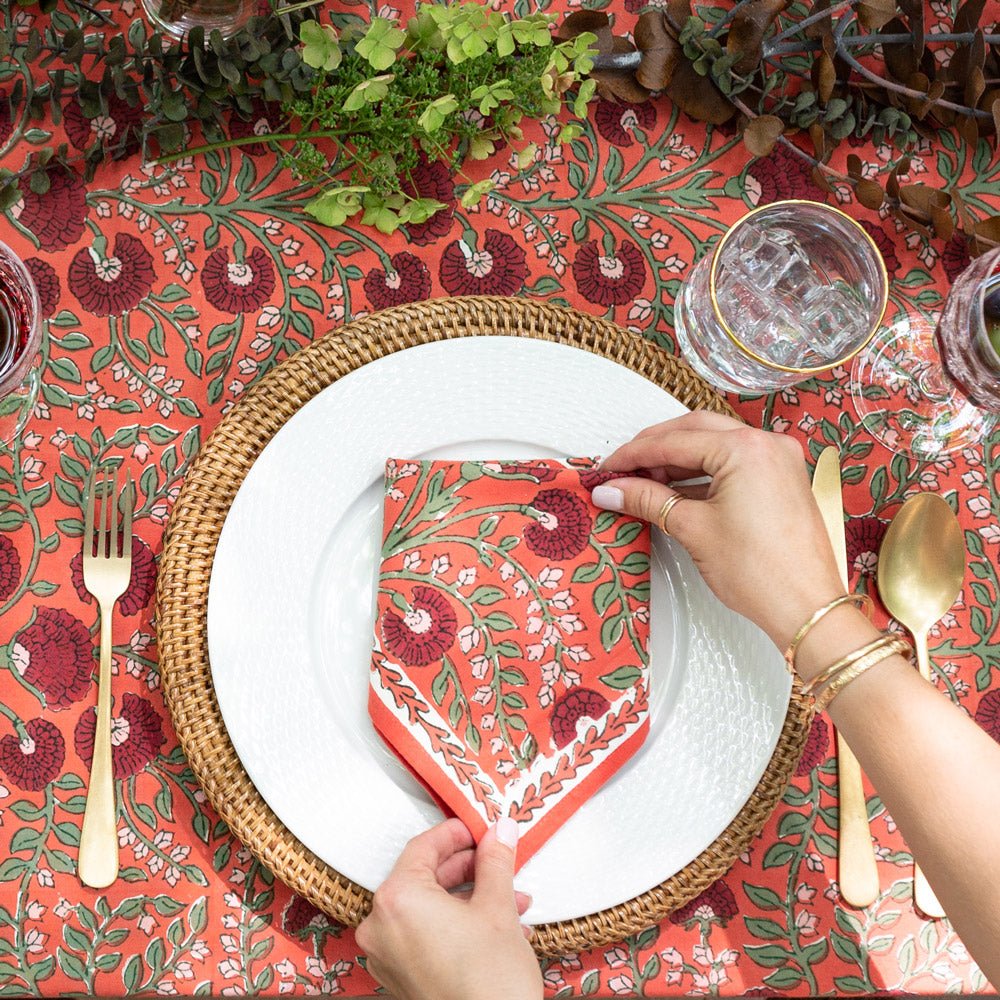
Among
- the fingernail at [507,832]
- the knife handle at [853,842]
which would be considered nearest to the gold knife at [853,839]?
the knife handle at [853,842]

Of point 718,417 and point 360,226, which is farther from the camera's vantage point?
point 360,226

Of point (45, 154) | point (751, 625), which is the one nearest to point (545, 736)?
point (751, 625)

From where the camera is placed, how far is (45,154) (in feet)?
2.91

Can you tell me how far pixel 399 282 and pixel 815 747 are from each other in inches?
23.1

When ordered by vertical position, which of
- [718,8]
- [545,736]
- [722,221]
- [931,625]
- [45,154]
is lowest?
[545,736]

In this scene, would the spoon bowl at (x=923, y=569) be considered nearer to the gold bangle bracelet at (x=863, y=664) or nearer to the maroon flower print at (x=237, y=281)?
the gold bangle bracelet at (x=863, y=664)

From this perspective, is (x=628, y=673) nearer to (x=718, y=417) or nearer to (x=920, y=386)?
(x=718, y=417)

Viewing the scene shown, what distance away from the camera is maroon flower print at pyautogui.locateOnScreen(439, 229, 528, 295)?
0.94 m

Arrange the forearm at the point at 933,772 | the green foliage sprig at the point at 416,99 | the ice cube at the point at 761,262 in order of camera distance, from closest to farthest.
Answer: the forearm at the point at 933,772
the green foliage sprig at the point at 416,99
the ice cube at the point at 761,262

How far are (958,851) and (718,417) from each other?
1.24ft

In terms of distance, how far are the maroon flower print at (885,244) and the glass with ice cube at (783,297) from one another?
0.29ft

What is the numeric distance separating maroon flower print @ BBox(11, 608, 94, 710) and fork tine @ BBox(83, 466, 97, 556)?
63 mm

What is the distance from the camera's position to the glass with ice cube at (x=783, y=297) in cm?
88

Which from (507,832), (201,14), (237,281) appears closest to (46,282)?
(237,281)
